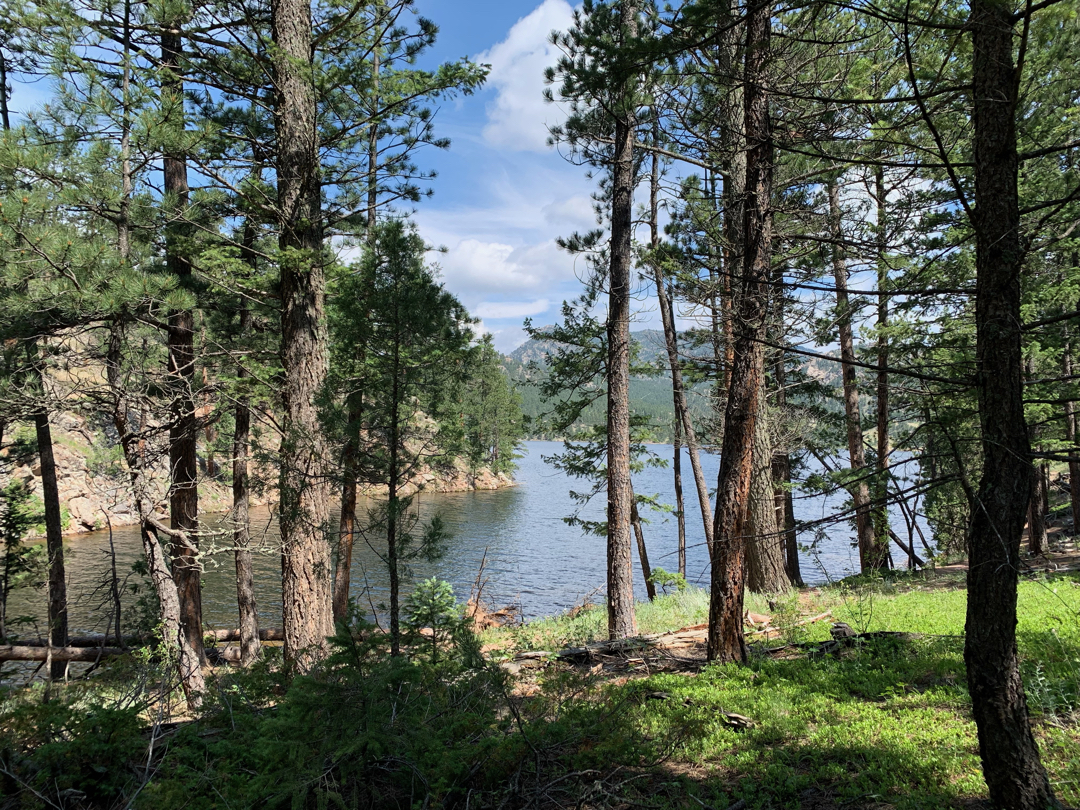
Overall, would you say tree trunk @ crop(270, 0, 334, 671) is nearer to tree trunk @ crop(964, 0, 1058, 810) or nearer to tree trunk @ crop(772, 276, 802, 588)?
tree trunk @ crop(964, 0, 1058, 810)

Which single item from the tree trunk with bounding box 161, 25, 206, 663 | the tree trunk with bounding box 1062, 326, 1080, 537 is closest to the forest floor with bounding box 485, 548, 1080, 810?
the tree trunk with bounding box 161, 25, 206, 663

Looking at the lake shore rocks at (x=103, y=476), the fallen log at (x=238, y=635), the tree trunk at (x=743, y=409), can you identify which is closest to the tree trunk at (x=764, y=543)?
the tree trunk at (x=743, y=409)

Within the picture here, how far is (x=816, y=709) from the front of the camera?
416cm

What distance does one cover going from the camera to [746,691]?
4.61m

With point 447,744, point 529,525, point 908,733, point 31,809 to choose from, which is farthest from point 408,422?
point 529,525

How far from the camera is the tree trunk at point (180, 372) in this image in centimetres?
697

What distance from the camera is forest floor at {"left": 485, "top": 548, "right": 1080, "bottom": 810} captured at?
3.12 metres

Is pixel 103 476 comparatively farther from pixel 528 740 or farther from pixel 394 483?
pixel 528 740

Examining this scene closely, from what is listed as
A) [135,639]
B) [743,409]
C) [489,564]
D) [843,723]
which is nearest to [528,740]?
[843,723]

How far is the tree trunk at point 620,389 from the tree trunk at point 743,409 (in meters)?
2.65

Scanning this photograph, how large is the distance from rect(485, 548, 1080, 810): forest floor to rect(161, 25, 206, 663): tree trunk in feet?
17.7

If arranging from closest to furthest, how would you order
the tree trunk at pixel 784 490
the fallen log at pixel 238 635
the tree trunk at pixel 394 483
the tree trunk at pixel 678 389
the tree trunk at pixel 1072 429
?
1. the tree trunk at pixel 394 483
2. the tree trunk at pixel 1072 429
3. the fallen log at pixel 238 635
4. the tree trunk at pixel 784 490
5. the tree trunk at pixel 678 389

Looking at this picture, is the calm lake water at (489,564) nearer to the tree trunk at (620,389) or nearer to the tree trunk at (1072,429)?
the tree trunk at (620,389)

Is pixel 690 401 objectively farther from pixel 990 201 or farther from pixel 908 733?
pixel 990 201
